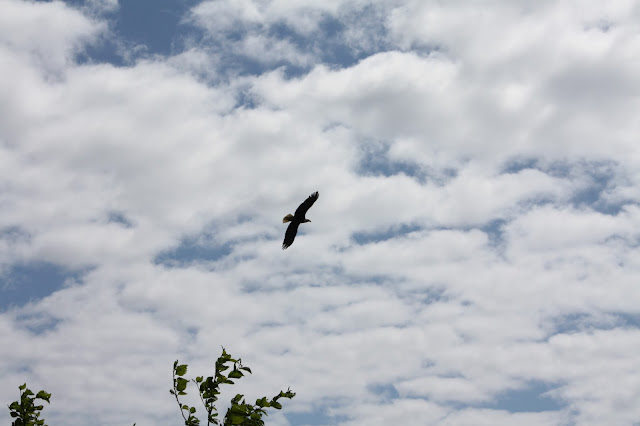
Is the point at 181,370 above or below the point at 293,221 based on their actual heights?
below

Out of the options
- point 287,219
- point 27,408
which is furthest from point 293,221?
point 27,408

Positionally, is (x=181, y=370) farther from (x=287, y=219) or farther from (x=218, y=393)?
(x=287, y=219)

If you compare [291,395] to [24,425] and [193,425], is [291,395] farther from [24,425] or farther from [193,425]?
[24,425]

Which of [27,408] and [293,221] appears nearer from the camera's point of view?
[27,408]

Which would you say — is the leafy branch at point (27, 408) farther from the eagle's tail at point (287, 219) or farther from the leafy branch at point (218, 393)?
the eagle's tail at point (287, 219)

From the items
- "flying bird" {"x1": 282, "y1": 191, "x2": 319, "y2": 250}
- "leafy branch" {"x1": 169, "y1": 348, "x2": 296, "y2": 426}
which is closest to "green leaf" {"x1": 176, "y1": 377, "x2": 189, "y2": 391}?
"leafy branch" {"x1": 169, "y1": 348, "x2": 296, "y2": 426}

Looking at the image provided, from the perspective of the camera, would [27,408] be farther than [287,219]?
No

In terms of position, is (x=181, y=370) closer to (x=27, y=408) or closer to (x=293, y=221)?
(x=27, y=408)

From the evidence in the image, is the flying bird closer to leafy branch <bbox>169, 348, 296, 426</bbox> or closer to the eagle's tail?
the eagle's tail

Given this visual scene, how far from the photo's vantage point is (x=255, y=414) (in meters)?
9.70

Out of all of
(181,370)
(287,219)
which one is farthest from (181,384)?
(287,219)

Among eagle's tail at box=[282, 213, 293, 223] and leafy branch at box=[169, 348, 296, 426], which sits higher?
eagle's tail at box=[282, 213, 293, 223]

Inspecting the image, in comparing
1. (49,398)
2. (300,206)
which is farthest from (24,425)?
(300,206)

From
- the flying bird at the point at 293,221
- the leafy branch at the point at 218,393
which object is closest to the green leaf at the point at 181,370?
the leafy branch at the point at 218,393
